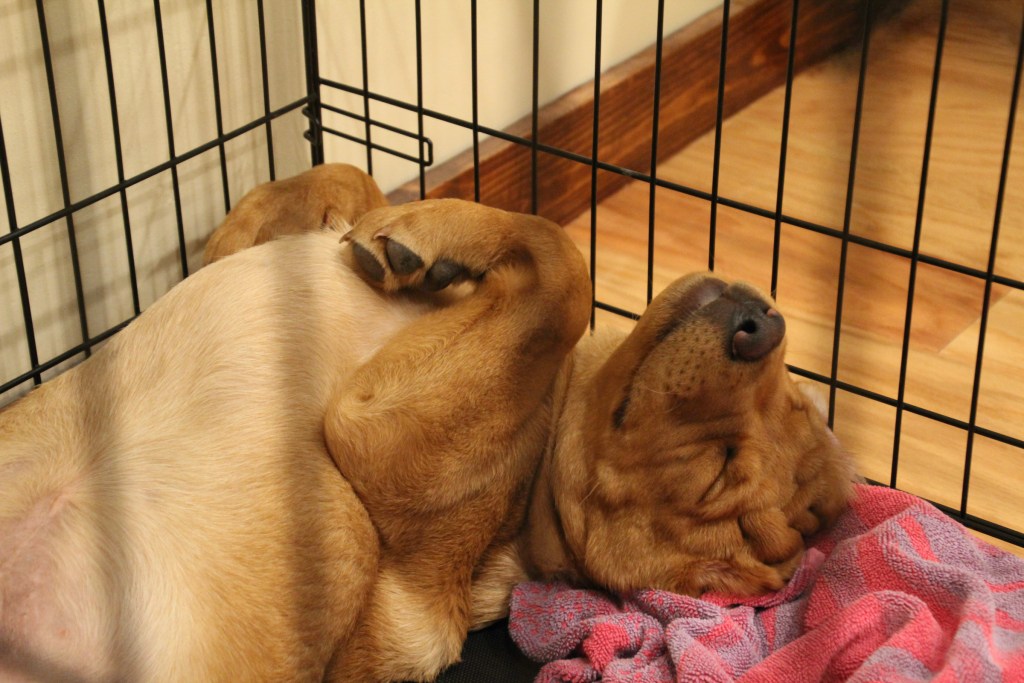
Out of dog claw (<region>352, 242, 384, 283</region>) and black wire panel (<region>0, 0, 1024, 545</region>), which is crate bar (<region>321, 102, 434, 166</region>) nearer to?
black wire panel (<region>0, 0, 1024, 545</region>)

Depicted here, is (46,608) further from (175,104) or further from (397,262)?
(175,104)

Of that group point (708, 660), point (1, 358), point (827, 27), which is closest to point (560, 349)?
point (708, 660)

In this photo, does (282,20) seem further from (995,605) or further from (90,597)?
(995,605)

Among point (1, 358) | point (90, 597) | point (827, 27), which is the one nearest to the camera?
point (90, 597)

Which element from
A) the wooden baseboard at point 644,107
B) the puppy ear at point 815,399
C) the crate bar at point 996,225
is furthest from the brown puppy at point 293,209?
the crate bar at point 996,225

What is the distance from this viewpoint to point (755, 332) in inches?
71.5

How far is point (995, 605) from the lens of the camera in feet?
6.30

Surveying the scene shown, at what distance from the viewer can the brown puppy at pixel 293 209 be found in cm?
230

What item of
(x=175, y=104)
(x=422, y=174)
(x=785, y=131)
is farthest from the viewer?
(x=422, y=174)

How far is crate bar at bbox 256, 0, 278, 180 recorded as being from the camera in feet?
8.18

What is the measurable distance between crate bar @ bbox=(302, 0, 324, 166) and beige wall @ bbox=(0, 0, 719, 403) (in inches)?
1.4

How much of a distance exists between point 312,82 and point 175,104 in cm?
36

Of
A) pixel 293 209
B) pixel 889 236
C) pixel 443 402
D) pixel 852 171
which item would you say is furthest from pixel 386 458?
pixel 889 236

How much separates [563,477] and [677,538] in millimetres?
203
